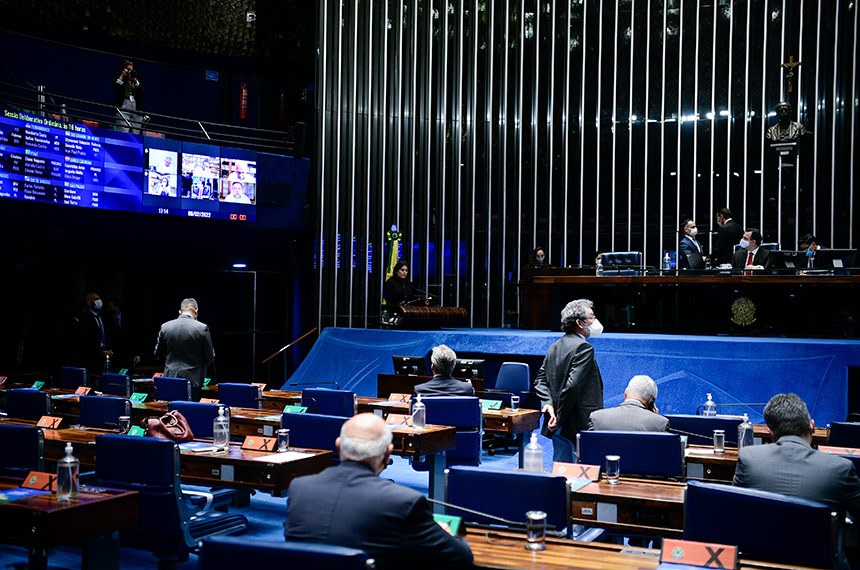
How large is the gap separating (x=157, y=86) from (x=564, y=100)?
7.51 metres

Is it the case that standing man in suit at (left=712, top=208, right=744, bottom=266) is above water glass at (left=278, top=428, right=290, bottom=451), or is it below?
above

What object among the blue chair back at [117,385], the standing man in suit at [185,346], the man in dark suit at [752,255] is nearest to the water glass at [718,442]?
the standing man in suit at [185,346]

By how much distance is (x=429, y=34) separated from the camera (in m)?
→ 16.4

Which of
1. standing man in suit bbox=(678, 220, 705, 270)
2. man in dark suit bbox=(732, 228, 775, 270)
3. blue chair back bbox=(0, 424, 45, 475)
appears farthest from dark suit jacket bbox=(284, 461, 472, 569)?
standing man in suit bbox=(678, 220, 705, 270)

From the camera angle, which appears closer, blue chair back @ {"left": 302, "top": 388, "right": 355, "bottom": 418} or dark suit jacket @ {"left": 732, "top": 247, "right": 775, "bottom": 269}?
blue chair back @ {"left": 302, "top": 388, "right": 355, "bottom": 418}

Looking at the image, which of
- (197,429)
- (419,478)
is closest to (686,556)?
(197,429)

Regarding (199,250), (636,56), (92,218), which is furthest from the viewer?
(636,56)

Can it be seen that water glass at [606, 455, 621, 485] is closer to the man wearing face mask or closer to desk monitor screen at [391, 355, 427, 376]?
the man wearing face mask

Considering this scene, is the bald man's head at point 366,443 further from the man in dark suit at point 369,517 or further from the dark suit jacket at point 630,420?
the dark suit jacket at point 630,420

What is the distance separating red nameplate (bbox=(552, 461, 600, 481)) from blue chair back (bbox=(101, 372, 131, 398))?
5.49 m

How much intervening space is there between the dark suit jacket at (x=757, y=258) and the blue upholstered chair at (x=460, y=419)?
17.9ft

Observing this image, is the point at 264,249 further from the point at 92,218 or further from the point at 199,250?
the point at 92,218

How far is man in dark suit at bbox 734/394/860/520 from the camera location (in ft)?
10.8

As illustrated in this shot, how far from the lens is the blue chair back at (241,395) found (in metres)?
8.00
